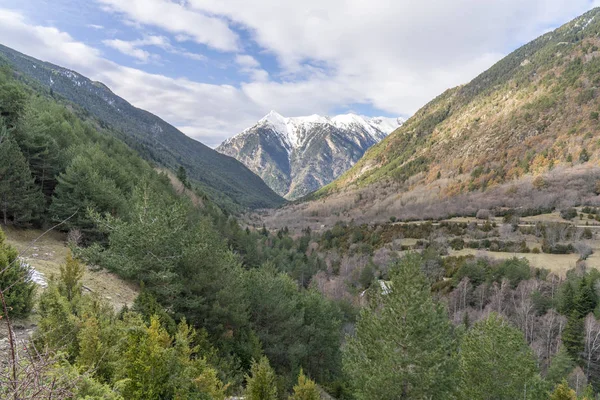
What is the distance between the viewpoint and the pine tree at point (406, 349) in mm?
13391

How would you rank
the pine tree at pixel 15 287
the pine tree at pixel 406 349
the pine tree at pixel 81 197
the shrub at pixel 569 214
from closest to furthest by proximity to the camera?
1. the pine tree at pixel 15 287
2. the pine tree at pixel 406 349
3. the pine tree at pixel 81 197
4. the shrub at pixel 569 214

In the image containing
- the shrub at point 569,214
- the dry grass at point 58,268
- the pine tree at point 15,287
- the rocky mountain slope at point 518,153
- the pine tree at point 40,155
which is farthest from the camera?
the rocky mountain slope at point 518,153

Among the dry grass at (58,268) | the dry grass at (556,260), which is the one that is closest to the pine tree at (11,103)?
the dry grass at (58,268)

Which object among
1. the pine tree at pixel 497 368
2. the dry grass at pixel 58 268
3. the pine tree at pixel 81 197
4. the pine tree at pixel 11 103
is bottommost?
the pine tree at pixel 497 368

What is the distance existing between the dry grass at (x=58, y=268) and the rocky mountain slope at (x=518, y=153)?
4942 inches

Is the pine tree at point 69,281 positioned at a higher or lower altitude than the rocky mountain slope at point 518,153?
lower

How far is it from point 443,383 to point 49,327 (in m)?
15.0

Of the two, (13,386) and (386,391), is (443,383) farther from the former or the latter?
(13,386)

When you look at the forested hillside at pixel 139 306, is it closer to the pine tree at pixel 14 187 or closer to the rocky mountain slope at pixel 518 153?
the pine tree at pixel 14 187

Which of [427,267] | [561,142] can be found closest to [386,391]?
[427,267]

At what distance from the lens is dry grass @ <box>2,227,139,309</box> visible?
16.5 m

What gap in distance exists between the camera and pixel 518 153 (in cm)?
14950

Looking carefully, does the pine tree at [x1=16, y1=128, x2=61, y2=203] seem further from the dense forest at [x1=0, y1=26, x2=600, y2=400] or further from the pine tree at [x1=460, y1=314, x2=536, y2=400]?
the pine tree at [x1=460, y1=314, x2=536, y2=400]

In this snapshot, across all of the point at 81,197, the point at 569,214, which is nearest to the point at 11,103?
the point at 81,197
